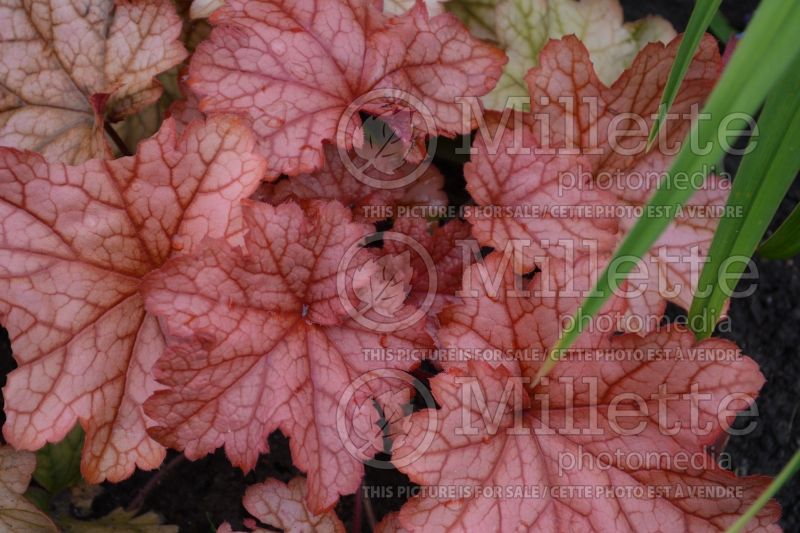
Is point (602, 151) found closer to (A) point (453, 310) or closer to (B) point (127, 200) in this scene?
(A) point (453, 310)

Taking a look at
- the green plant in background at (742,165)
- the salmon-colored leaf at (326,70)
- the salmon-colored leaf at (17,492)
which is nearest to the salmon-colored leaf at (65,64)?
the salmon-colored leaf at (326,70)

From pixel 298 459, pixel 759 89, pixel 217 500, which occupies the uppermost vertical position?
pixel 759 89

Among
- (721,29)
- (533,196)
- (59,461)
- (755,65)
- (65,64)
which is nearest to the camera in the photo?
(755,65)

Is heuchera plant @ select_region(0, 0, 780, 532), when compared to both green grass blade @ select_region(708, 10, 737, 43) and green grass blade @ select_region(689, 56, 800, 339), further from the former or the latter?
green grass blade @ select_region(708, 10, 737, 43)

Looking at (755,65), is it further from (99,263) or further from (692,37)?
(99,263)

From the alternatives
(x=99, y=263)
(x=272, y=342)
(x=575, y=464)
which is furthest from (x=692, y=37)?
(x=99, y=263)

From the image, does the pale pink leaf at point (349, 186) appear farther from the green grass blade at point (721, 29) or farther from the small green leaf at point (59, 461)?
the green grass blade at point (721, 29)

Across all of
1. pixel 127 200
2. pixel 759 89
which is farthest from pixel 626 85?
pixel 127 200
